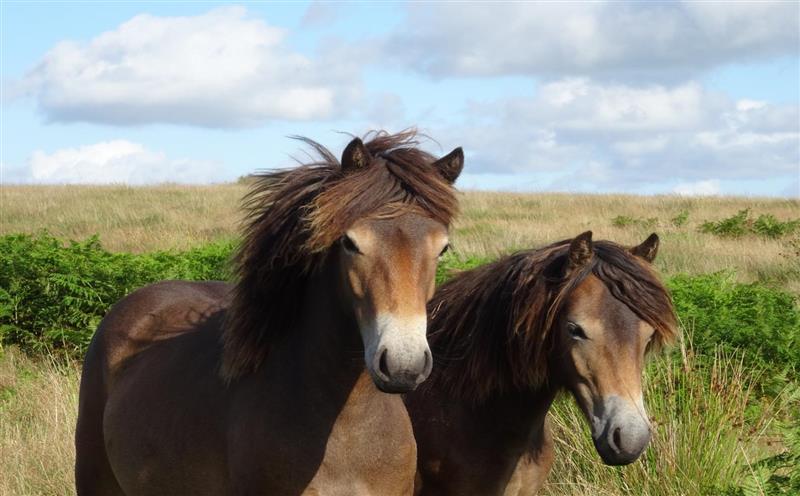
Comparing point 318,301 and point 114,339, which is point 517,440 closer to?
point 318,301

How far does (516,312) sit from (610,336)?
542 millimetres

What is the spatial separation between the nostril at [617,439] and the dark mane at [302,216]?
1.13 m

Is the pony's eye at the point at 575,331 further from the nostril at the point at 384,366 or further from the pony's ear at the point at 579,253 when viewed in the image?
the nostril at the point at 384,366

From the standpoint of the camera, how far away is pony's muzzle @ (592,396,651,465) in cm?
393

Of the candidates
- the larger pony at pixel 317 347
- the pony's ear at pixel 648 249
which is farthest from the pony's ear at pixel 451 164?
the pony's ear at pixel 648 249

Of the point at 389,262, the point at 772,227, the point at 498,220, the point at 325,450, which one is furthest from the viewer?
the point at 498,220

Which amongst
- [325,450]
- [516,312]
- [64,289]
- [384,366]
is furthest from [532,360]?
[64,289]

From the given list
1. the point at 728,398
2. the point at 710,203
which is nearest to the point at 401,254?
the point at 728,398

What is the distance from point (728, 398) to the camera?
625 centimetres

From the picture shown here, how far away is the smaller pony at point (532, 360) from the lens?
4.16 meters

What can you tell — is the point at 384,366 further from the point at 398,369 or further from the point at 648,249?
the point at 648,249

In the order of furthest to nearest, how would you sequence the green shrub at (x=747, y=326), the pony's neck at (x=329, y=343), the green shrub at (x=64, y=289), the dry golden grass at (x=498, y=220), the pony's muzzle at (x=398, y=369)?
the dry golden grass at (x=498, y=220), the green shrub at (x=64, y=289), the green shrub at (x=747, y=326), the pony's neck at (x=329, y=343), the pony's muzzle at (x=398, y=369)

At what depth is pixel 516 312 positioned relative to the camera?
4.61 meters

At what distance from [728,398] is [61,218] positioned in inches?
681
